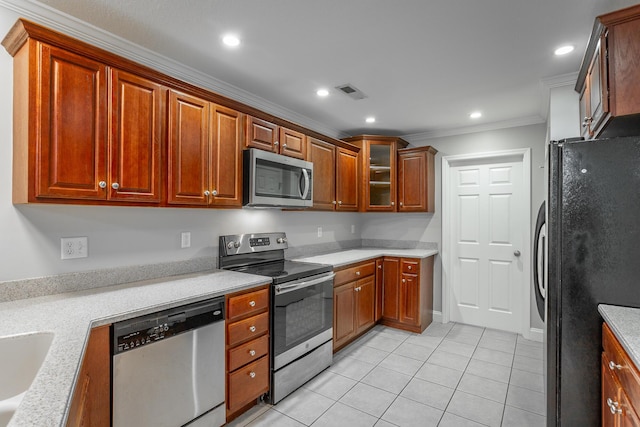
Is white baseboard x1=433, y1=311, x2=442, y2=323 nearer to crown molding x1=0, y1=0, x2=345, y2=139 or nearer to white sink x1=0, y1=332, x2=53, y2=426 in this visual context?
crown molding x1=0, y1=0, x2=345, y2=139

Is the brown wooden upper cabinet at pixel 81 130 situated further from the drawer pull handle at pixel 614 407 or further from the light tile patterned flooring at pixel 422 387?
the drawer pull handle at pixel 614 407

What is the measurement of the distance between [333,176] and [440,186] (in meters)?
1.52

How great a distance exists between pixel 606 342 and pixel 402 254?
2.34m

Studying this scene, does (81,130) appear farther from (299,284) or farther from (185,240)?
(299,284)

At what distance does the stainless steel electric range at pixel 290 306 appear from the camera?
2430mm

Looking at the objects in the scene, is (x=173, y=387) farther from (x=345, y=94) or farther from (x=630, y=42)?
(x=630, y=42)

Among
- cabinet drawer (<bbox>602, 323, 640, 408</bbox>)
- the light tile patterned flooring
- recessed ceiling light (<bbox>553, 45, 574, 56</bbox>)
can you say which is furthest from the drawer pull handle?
recessed ceiling light (<bbox>553, 45, 574, 56</bbox>)

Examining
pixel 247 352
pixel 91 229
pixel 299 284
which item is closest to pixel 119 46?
pixel 91 229

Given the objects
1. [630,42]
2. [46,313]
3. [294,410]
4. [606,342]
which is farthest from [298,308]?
[630,42]

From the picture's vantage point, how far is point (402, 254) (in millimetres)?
3898

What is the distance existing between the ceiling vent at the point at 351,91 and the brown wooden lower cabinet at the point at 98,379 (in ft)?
8.00

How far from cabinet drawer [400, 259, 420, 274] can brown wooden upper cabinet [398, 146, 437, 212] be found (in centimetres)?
70

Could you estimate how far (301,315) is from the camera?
264 centimetres

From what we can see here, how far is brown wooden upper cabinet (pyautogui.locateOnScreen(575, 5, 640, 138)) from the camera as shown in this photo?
1585 mm
